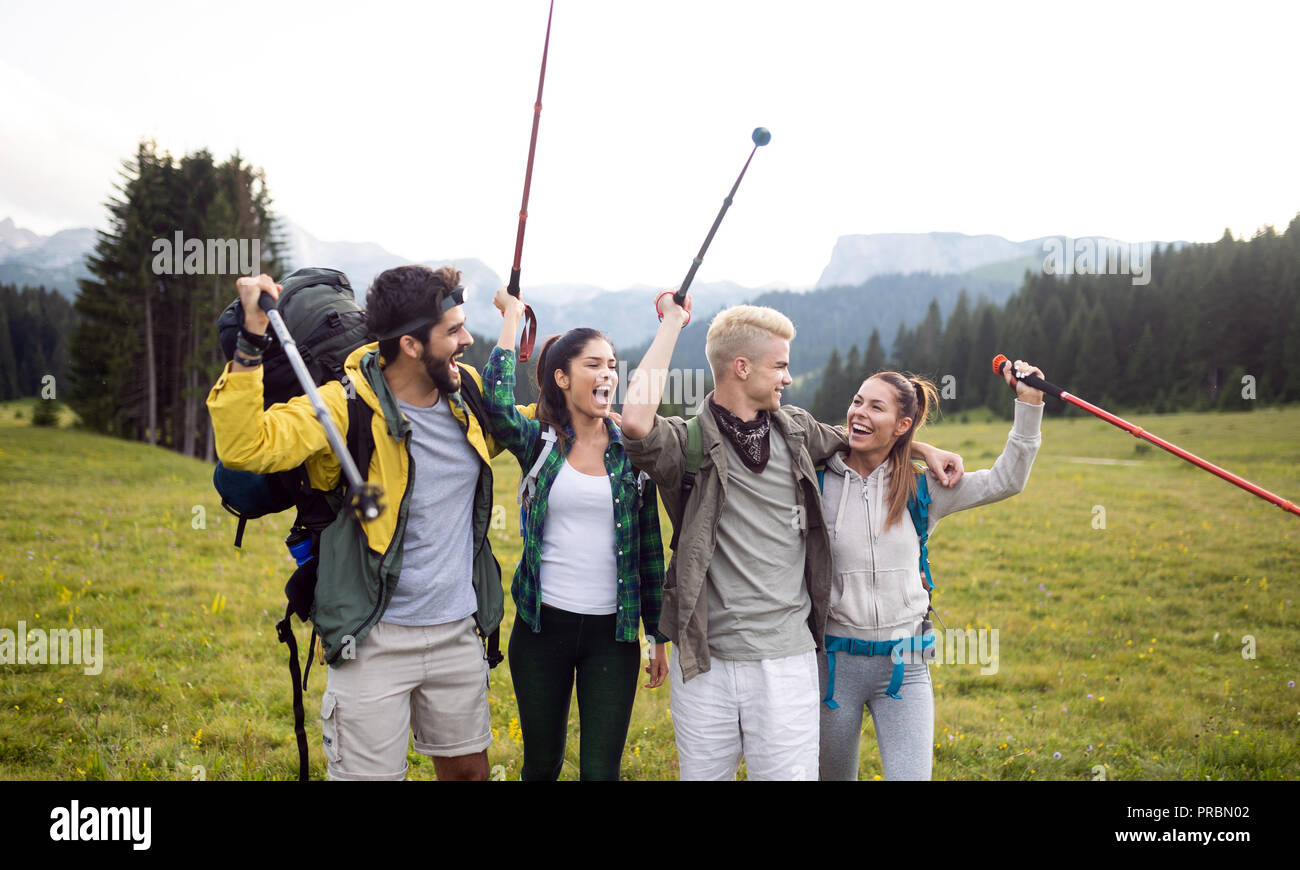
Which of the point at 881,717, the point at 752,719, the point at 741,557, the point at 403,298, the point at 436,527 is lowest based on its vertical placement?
the point at 881,717

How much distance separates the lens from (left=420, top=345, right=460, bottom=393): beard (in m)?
3.69

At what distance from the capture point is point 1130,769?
6.24 metres

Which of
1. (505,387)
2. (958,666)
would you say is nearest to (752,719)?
(505,387)

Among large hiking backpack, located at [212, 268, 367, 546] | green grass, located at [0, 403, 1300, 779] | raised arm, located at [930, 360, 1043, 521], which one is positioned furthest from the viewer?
green grass, located at [0, 403, 1300, 779]

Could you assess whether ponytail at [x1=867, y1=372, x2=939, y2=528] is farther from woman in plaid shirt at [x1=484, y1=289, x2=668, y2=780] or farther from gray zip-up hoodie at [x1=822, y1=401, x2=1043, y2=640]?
woman in plaid shirt at [x1=484, y1=289, x2=668, y2=780]

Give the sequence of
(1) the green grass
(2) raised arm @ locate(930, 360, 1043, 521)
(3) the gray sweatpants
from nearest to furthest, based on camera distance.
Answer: (3) the gray sweatpants
(2) raised arm @ locate(930, 360, 1043, 521)
(1) the green grass

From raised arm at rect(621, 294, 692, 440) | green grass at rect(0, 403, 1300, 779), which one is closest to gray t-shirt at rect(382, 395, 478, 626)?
raised arm at rect(621, 294, 692, 440)

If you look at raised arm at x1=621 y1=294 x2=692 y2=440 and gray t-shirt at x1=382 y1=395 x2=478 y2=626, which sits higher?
raised arm at x1=621 y1=294 x2=692 y2=440

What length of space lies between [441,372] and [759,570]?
188 cm

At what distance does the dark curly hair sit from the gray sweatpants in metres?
2.68

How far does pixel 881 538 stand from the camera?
4172mm

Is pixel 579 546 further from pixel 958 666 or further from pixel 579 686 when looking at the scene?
pixel 958 666

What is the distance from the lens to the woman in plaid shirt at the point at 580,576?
3.95 metres
